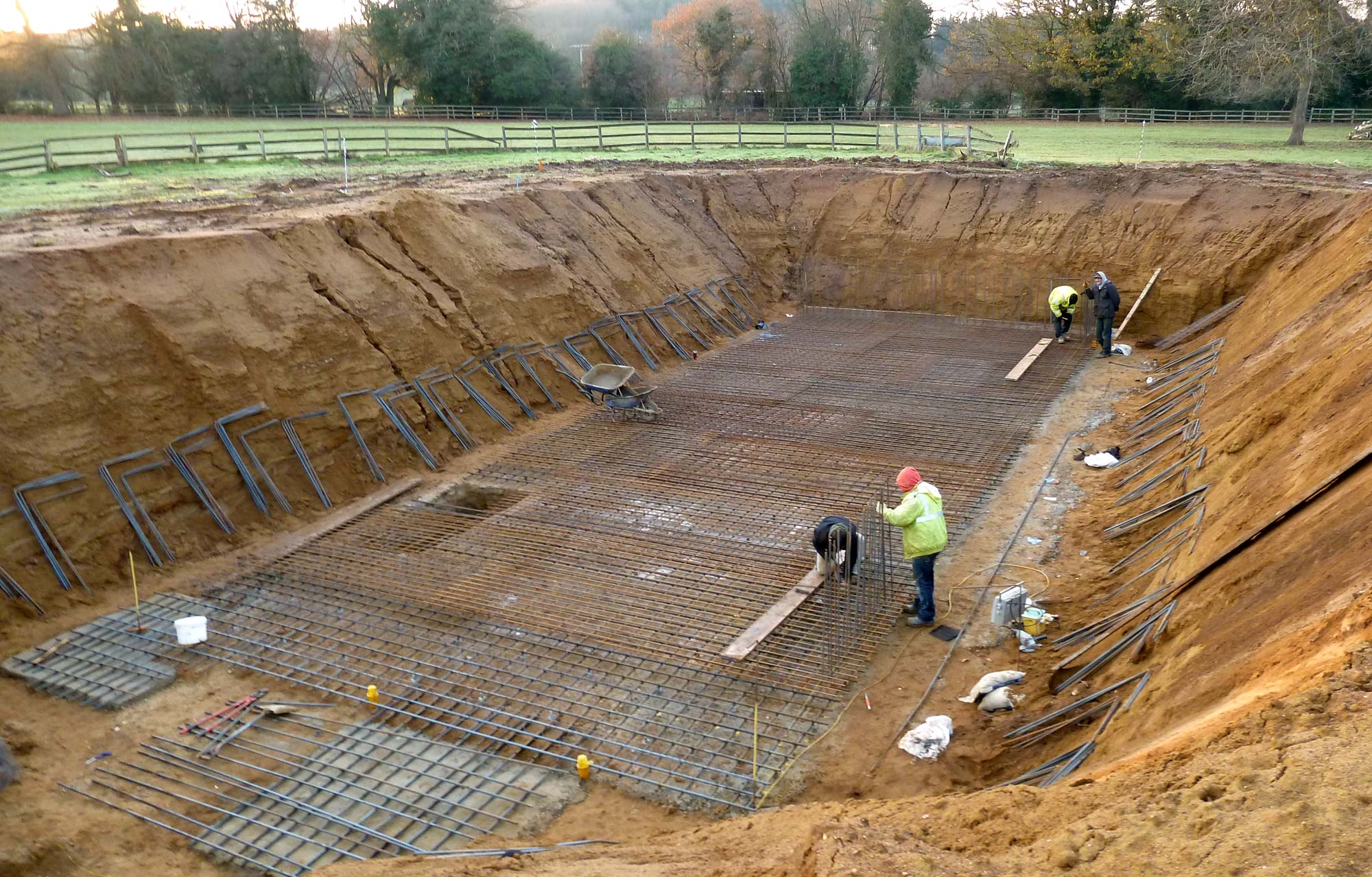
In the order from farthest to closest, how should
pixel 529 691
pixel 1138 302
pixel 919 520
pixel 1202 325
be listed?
1. pixel 1138 302
2. pixel 1202 325
3. pixel 919 520
4. pixel 529 691

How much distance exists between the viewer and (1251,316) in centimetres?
1395

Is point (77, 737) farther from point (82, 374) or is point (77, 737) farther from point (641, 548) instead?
point (641, 548)

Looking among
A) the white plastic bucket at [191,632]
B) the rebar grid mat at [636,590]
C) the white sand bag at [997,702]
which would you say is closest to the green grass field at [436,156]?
the rebar grid mat at [636,590]

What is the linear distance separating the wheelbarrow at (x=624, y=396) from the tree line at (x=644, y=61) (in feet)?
77.1

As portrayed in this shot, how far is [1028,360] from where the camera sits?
15.2 meters

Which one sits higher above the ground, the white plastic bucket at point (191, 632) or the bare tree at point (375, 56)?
the bare tree at point (375, 56)

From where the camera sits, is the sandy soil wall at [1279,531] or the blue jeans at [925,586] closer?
the sandy soil wall at [1279,531]

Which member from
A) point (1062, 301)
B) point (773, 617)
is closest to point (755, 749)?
point (773, 617)

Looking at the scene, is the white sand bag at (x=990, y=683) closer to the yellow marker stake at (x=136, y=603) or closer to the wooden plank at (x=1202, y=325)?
the yellow marker stake at (x=136, y=603)

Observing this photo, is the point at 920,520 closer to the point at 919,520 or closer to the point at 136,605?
the point at 919,520

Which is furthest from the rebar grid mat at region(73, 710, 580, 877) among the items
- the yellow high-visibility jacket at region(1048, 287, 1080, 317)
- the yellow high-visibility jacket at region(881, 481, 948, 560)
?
the yellow high-visibility jacket at region(1048, 287, 1080, 317)

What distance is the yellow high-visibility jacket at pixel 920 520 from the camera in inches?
292

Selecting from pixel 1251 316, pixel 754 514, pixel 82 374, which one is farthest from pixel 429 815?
pixel 1251 316

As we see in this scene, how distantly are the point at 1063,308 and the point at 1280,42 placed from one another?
1161cm
